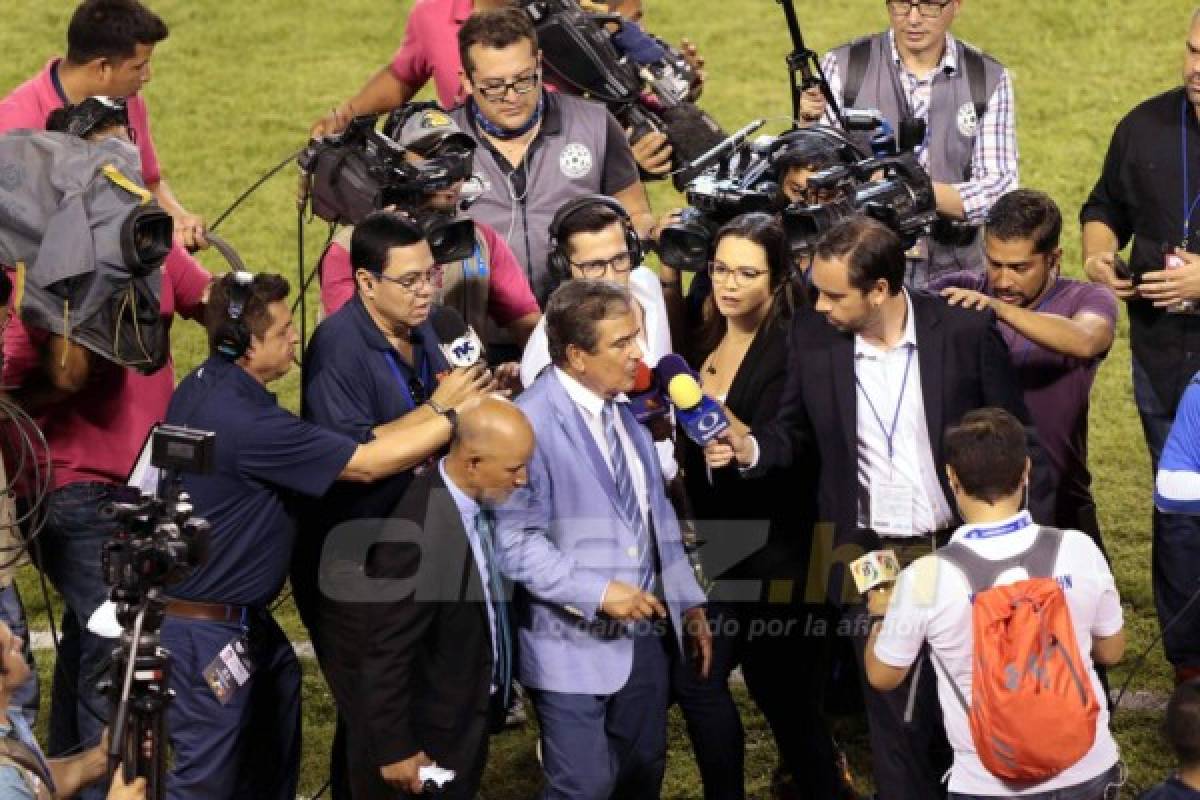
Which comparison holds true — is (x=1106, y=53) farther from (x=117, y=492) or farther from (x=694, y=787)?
(x=117, y=492)

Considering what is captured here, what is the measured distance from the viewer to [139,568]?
17.3ft

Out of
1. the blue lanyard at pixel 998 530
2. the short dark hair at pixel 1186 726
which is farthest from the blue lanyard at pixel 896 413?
the short dark hair at pixel 1186 726

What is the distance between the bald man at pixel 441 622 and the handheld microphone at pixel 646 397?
0.57 metres

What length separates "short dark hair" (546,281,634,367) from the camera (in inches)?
241

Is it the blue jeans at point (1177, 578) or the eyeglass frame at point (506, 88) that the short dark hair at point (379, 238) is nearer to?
the eyeglass frame at point (506, 88)

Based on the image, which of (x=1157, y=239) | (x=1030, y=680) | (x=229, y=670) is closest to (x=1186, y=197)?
(x=1157, y=239)

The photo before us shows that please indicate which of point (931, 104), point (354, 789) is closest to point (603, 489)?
point (354, 789)

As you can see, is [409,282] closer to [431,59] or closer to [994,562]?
[994,562]

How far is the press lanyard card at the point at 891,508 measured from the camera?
20.8 ft

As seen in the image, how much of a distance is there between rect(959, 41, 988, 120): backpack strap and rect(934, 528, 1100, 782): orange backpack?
3.04 meters

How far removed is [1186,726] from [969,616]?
574 mm

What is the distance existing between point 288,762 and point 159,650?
1383 mm

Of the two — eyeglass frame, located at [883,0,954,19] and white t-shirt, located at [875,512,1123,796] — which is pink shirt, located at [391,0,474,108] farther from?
white t-shirt, located at [875,512,1123,796]

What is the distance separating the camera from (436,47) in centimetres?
857
